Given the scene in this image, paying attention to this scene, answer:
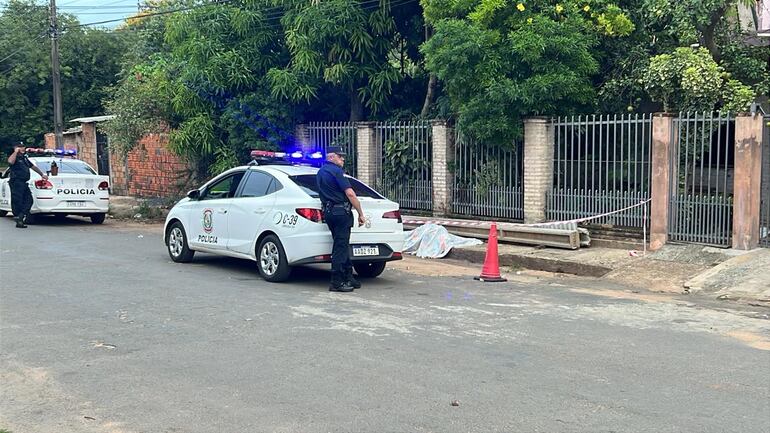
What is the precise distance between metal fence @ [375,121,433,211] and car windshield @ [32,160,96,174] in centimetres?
668

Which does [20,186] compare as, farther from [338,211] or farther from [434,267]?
[338,211]

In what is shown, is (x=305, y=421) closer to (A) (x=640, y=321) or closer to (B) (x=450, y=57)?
(A) (x=640, y=321)

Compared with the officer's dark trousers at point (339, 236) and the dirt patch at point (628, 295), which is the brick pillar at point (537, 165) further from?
the officer's dark trousers at point (339, 236)

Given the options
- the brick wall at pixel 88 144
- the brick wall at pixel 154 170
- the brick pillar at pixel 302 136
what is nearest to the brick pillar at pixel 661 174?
the brick pillar at pixel 302 136

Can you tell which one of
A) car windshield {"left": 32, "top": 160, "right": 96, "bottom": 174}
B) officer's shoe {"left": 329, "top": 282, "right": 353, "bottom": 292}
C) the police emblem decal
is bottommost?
officer's shoe {"left": 329, "top": 282, "right": 353, "bottom": 292}

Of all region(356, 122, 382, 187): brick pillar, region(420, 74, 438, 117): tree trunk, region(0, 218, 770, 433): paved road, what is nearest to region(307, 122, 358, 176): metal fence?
region(356, 122, 382, 187): brick pillar

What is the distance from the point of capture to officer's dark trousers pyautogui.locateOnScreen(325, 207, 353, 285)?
904cm

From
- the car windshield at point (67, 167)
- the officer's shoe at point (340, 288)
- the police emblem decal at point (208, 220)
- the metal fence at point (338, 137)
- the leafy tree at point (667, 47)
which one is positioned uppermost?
the leafy tree at point (667, 47)

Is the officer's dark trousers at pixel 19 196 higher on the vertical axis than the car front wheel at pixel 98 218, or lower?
higher

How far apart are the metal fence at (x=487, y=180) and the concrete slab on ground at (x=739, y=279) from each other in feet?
14.4

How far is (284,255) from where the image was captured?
9500 mm

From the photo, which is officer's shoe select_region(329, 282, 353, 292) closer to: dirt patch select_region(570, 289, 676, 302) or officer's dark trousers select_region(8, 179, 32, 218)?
dirt patch select_region(570, 289, 676, 302)

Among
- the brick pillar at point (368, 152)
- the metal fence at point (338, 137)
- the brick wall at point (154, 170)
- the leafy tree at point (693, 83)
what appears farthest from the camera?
the brick wall at point (154, 170)

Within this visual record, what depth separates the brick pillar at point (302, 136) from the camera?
18.1 m
